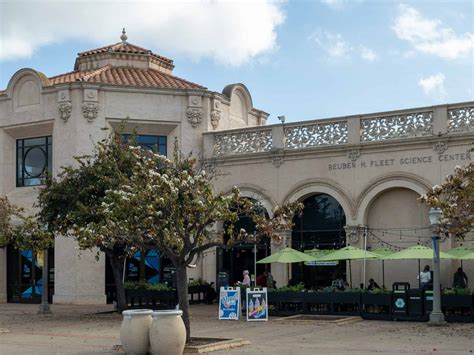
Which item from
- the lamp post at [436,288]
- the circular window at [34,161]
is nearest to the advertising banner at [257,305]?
the lamp post at [436,288]

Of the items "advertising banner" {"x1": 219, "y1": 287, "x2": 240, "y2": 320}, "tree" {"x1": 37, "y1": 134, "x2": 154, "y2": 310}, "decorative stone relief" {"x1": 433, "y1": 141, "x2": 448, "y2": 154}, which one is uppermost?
"decorative stone relief" {"x1": 433, "y1": 141, "x2": 448, "y2": 154}

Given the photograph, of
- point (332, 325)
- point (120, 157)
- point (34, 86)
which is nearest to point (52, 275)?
point (34, 86)

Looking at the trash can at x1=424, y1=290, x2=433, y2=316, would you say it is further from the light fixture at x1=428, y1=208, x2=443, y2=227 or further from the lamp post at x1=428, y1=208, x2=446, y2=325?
the light fixture at x1=428, y1=208, x2=443, y2=227

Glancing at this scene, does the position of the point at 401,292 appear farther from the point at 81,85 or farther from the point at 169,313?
the point at 81,85

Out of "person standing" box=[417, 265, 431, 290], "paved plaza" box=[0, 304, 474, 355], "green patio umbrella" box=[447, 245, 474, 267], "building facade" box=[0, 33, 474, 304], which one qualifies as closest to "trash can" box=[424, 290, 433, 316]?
"paved plaza" box=[0, 304, 474, 355]

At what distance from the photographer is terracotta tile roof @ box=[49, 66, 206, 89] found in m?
34.3

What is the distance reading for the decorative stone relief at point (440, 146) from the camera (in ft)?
87.8

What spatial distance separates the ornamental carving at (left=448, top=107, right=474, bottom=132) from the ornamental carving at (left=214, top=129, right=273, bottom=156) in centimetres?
749

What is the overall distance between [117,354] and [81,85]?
1923cm

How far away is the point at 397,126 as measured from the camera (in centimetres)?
2805

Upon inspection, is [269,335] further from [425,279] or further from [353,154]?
[353,154]

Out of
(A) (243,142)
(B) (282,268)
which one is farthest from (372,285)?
(A) (243,142)

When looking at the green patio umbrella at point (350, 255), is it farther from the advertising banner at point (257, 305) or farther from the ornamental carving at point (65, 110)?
the ornamental carving at point (65, 110)

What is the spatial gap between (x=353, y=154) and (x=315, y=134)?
1987 millimetres
